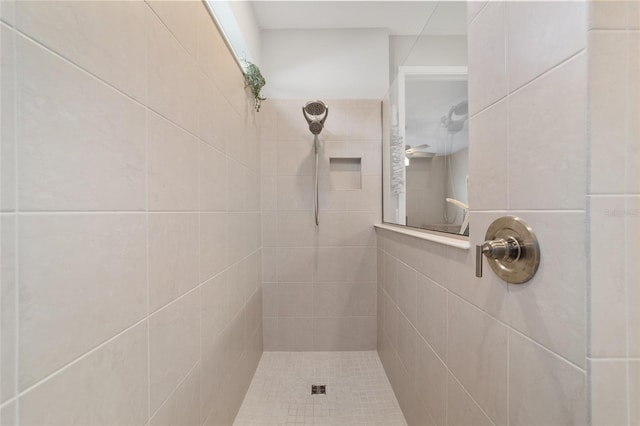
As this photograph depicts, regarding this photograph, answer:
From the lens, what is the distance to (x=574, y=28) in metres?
0.44

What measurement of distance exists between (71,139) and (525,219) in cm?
88

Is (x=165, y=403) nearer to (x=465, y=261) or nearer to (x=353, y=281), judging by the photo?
(x=465, y=261)

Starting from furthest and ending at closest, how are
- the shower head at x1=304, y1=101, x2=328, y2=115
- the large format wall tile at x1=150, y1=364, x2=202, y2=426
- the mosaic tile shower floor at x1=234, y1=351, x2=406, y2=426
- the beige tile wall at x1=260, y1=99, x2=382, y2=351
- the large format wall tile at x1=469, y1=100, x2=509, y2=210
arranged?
the beige tile wall at x1=260, y1=99, x2=382, y2=351 → the shower head at x1=304, y1=101, x2=328, y2=115 → the mosaic tile shower floor at x1=234, y1=351, x2=406, y2=426 → the large format wall tile at x1=150, y1=364, x2=202, y2=426 → the large format wall tile at x1=469, y1=100, x2=509, y2=210

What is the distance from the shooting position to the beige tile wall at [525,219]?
447mm

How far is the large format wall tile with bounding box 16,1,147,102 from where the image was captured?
41cm

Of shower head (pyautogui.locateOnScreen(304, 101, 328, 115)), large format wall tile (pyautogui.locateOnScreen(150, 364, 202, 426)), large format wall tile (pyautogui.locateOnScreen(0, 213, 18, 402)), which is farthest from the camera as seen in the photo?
shower head (pyautogui.locateOnScreen(304, 101, 328, 115))

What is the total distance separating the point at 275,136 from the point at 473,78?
60.3 inches

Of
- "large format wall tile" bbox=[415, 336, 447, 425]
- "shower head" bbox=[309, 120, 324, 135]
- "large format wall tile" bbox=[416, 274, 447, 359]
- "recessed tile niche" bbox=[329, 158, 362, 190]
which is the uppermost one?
"shower head" bbox=[309, 120, 324, 135]

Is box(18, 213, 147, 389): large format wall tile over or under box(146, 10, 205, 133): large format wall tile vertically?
under

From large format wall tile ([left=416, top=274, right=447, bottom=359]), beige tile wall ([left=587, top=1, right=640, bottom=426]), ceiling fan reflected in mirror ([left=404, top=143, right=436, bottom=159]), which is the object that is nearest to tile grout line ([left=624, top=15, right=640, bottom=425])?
beige tile wall ([left=587, top=1, right=640, bottom=426])

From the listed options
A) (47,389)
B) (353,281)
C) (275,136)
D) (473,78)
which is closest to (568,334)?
→ (473,78)

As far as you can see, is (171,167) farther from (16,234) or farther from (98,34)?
(16,234)

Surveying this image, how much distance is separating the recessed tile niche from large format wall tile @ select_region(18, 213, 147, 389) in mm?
1598

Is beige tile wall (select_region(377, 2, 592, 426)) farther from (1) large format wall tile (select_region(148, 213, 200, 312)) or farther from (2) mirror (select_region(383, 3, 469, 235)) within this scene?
(1) large format wall tile (select_region(148, 213, 200, 312))
